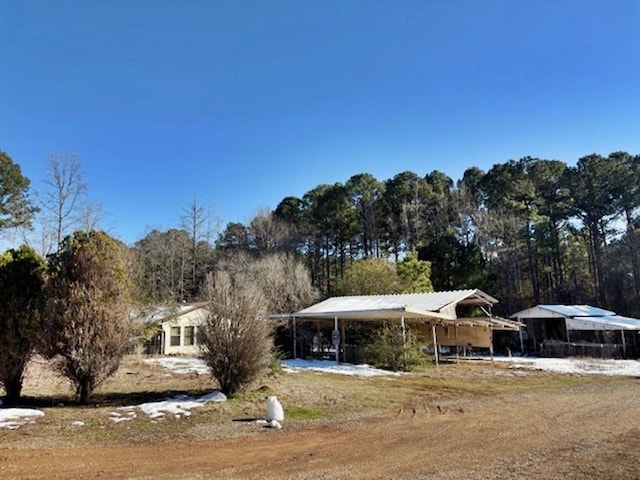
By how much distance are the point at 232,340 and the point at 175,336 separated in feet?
56.7

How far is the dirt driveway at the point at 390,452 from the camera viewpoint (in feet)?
14.7

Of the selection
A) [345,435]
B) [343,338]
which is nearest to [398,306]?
[343,338]

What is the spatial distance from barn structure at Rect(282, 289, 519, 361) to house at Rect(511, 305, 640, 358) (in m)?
2.98

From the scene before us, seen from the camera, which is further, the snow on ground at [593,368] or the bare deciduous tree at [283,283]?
the bare deciduous tree at [283,283]

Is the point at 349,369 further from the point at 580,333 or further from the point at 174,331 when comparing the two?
the point at 580,333

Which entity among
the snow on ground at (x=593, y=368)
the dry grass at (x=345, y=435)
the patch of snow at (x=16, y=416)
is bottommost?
the snow on ground at (x=593, y=368)

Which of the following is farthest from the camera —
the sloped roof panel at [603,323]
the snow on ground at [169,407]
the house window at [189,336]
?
the house window at [189,336]

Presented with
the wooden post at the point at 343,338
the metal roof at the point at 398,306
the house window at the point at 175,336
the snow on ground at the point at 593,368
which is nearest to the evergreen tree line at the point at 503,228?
the wooden post at the point at 343,338

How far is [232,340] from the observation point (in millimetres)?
9211

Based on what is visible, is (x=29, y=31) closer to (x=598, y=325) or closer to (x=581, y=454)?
(x=581, y=454)

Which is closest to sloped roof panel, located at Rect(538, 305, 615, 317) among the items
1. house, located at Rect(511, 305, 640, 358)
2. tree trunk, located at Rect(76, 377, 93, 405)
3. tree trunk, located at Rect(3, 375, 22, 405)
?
house, located at Rect(511, 305, 640, 358)

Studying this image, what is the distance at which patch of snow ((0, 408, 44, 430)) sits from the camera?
21.7 ft

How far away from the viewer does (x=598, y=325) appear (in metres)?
20.4

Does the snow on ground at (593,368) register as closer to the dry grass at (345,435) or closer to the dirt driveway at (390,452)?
the dry grass at (345,435)
